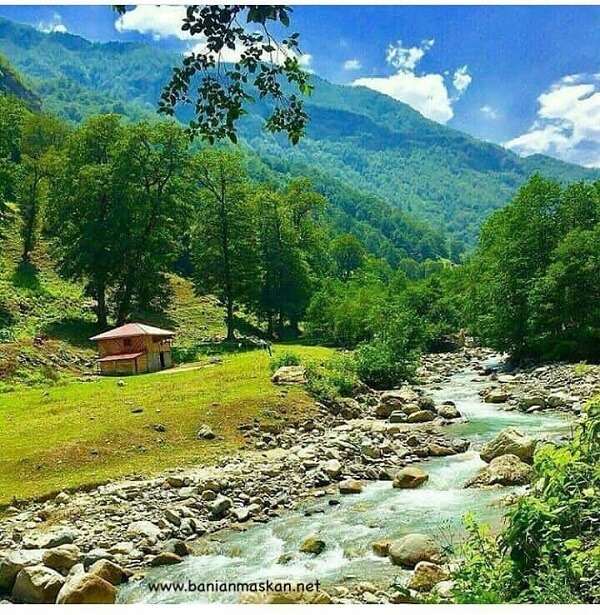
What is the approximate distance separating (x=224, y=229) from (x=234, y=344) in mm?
9959

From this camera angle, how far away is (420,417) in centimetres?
2284

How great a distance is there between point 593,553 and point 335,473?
10.3 metres

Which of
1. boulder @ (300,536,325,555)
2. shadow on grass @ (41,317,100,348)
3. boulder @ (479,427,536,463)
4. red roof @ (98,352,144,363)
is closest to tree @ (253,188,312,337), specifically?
shadow on grass @ (41,317,100,348)

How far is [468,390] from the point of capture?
1209 inches

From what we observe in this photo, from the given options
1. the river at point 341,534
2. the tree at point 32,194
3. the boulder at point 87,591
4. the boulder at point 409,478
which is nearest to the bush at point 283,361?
the river at point 341,534

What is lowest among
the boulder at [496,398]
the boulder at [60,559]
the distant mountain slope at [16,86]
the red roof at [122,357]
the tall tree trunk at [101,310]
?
the boulder at [496,398]

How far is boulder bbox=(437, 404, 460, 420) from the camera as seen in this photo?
923 inches

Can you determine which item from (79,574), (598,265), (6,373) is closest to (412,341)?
(598,265)

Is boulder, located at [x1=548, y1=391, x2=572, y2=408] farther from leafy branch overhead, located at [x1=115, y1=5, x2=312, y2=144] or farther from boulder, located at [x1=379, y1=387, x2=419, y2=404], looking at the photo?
leafy branch overhead, located at [x1=115, y1=5, x2=312, y2=144]

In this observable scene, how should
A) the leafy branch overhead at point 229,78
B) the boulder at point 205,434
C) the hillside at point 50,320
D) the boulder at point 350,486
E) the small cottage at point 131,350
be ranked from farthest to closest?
the small cottage at point 131,350
the hillside at point 50,320
the boulder at point 205,434
the boulder at point 350,486
the leafy branch overhead at point 229,78

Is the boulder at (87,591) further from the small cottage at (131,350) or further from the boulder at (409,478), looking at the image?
the small cottage at (131,350)

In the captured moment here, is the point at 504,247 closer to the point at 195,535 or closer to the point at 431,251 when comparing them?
the point at 195,535

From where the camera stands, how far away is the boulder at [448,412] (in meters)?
23.5

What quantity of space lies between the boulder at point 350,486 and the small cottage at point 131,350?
2036 cm
